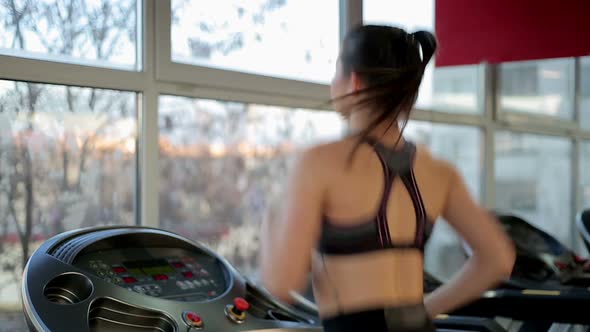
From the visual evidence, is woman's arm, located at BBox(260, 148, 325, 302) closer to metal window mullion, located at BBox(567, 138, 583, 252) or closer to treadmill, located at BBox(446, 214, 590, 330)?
treadmill, located at BBox(446, 214, 590, 330)

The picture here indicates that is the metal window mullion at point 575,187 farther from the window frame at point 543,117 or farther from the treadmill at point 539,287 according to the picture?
the treadmill at point 539,287

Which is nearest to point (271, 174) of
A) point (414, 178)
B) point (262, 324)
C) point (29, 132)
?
point (29, 132)

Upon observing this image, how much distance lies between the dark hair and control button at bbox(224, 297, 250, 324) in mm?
594

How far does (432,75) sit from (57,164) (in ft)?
8.51

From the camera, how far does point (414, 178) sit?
1.35 meters

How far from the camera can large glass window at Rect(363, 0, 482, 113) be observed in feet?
11.7

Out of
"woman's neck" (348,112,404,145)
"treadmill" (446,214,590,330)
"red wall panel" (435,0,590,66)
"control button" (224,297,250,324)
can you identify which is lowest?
"treadmill" (446,214,590,330)

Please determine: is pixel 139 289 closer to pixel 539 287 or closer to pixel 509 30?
pixel 539 287

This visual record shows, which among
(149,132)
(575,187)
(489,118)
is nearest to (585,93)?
(575,187)

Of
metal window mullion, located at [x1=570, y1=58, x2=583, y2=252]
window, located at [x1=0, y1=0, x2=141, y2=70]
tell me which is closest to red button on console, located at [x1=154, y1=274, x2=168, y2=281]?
window, located at [x1=0, y1=0, x2=141, y2=70]

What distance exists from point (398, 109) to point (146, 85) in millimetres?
1190

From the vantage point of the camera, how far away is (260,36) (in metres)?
2.80

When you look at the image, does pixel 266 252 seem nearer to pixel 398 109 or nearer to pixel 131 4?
pixel 398 109

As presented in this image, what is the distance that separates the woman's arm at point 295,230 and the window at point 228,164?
1.50m
